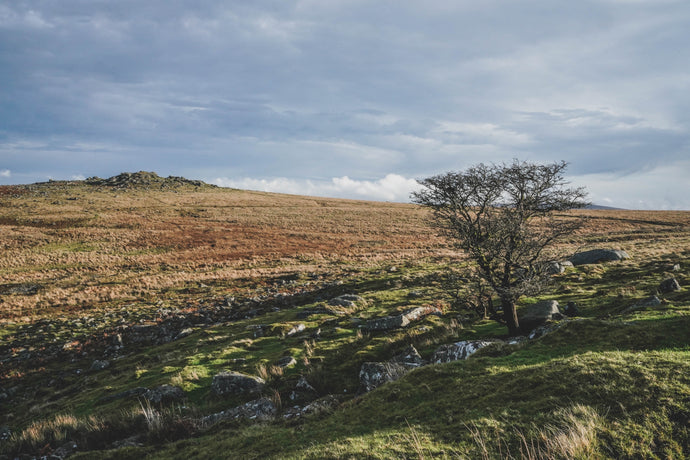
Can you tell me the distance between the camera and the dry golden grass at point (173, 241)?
3578cm

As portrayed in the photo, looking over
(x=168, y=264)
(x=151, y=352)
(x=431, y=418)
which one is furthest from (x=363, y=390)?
(x=168, y=264)

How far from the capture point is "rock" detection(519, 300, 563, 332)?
12.4 m

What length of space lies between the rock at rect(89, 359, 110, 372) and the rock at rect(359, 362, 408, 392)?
47.1 feet

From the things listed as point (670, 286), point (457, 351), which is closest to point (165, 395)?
point (457, 351)

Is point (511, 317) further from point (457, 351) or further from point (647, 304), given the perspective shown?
point (647, 304)

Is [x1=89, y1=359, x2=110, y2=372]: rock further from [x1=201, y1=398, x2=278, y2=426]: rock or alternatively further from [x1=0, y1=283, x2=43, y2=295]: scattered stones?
[x1=0, y1=283, x2=43, y2=295]: scattered stones

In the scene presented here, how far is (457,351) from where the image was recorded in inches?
406

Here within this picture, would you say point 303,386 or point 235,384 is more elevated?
point 303,386

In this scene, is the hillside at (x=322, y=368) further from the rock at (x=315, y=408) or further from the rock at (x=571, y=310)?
the rock at (x=571, y=310)

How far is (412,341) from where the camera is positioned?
13.6 metres

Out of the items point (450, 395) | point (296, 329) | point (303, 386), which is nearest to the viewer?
point (450, 395)

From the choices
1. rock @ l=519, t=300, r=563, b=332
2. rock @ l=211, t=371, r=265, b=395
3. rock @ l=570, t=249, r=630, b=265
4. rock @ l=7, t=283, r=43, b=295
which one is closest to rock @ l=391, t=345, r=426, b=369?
rock @ l=519, t=300, r=563, b=332

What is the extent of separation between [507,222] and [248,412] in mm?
11397

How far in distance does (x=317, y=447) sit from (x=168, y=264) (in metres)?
Answer: 45.7
